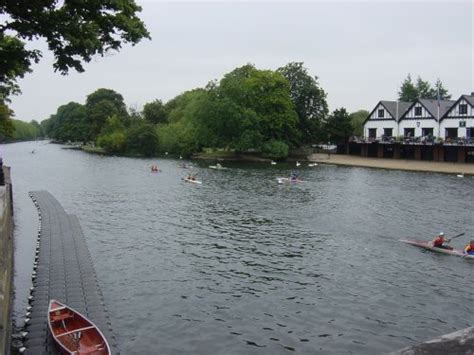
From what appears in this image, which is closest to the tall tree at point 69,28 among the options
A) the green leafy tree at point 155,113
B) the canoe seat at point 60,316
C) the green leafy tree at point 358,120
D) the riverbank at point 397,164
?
the canoe seat at point 60,316

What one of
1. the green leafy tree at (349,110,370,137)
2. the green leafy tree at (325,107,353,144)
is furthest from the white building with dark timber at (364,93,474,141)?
the green leafy tree at (349,110,370,137)

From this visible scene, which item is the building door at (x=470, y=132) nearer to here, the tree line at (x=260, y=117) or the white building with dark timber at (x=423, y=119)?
the white building with dark timber at (x=423, y=119)

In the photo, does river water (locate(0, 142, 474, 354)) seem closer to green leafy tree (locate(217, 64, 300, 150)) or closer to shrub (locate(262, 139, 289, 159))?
shrub (locate(262, 139, 289, 159))

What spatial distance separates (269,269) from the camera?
24.1 meters

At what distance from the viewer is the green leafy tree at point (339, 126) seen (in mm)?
101938

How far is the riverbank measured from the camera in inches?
2895

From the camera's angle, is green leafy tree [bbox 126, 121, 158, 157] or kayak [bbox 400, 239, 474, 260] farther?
green leafy tree [bbox 126, 121, 158, 157]

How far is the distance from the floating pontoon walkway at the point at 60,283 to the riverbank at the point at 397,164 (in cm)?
5876

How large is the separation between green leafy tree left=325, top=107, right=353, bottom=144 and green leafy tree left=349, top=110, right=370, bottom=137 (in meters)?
13.5

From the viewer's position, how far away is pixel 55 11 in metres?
15.3

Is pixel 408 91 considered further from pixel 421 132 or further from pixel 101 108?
pixel 101 108

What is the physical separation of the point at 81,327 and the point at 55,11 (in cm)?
1028

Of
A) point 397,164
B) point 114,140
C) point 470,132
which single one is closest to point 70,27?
point 397,164

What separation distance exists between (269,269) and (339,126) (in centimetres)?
8235
